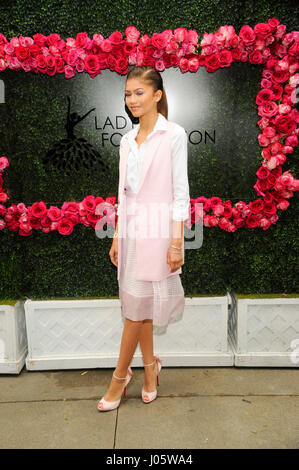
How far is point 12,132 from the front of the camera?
3.26 m

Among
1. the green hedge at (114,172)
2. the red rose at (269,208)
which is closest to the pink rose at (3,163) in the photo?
the green hedge at (114,172)

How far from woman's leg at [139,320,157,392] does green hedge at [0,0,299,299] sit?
696 mm

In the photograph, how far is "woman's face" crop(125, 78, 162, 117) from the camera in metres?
2.51

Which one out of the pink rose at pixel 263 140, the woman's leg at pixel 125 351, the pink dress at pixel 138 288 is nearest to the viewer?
the pink dress at pixel 138 288

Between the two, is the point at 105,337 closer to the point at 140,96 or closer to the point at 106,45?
the point at 140,96

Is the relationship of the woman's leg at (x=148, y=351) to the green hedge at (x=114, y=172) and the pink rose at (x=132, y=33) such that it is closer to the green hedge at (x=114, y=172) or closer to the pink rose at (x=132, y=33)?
the green hedge at (x=114, y=172)

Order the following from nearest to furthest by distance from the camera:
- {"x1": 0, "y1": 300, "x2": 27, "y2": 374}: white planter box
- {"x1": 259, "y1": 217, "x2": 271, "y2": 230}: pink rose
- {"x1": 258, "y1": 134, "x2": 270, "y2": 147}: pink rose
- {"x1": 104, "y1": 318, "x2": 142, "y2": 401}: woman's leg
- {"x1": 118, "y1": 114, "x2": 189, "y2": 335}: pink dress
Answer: {"x1": 118, "y1": 114, "x2": 189, "y2": 335}: pink dress
{"x1": 104, "y1": 318, "x2": 142, "y2": 401}: woman's leg
{"x1": 258, "y1": 134, "x2": 270, "y2": 147}: pink rose
{"x1": 259, "y1": 217, "x2": 271, "y2": 230}: pink rose
{"x1": 0, "y1": 300, "x2": 27, "y2": 374}: white planter box

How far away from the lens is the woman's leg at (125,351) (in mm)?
2816

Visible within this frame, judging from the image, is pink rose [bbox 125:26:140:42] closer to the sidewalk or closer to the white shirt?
the white shirt

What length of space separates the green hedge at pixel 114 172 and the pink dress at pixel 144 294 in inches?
26.1

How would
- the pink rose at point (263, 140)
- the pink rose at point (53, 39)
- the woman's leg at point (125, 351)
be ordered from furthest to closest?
the pink rose at point (263, 140) < the pink rose at point (53, 39) < the woman's leg at point (125, 351)

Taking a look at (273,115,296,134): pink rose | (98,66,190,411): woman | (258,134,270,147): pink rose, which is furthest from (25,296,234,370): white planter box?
(273,115,296,134): pink rose

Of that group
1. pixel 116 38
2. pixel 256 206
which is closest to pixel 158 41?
pixel 116 38

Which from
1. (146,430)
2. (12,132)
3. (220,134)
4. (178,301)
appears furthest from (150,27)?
(146,430)
